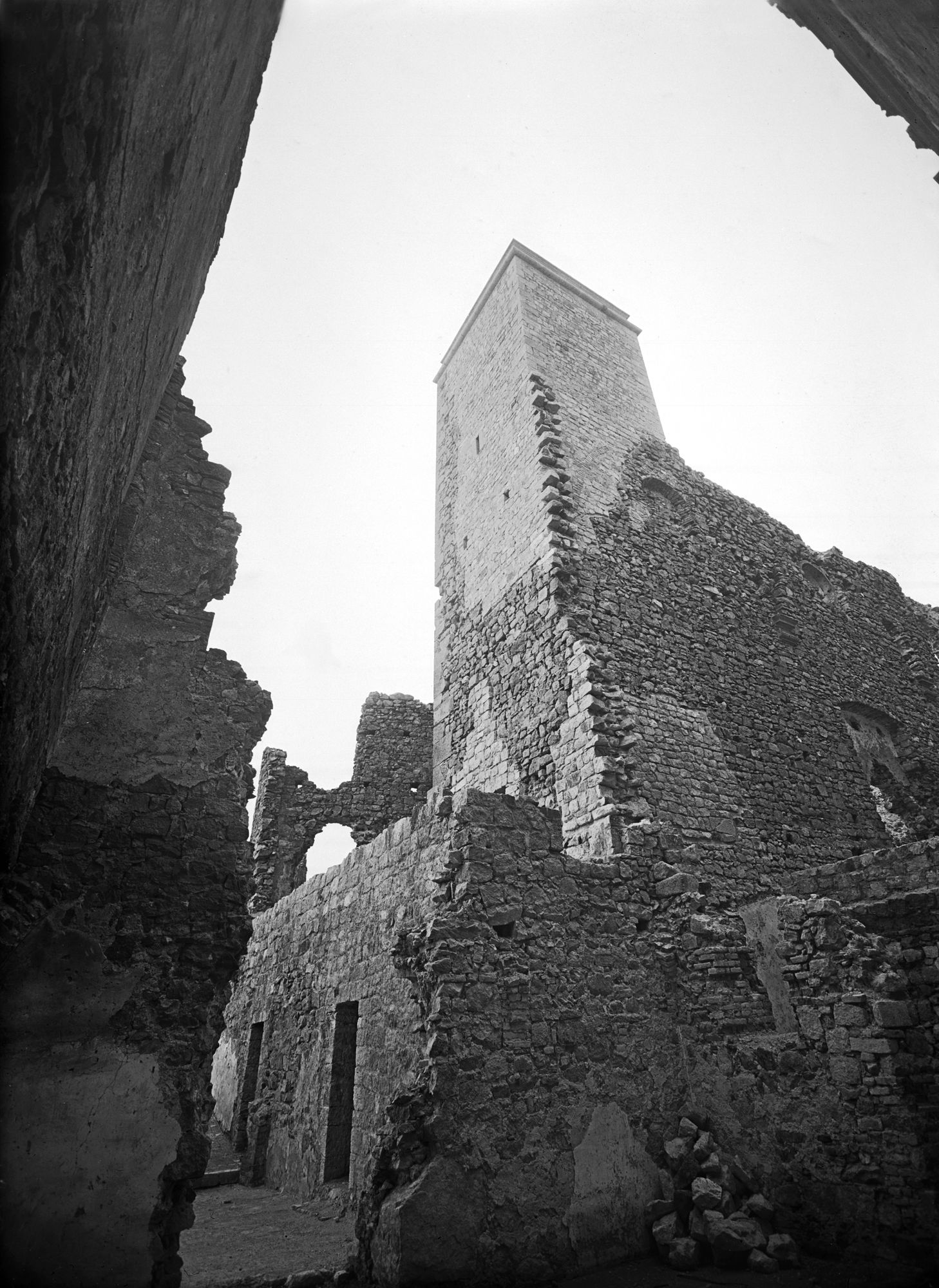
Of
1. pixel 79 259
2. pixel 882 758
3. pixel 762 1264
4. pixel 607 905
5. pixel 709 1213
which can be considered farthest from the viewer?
pixel 882 758

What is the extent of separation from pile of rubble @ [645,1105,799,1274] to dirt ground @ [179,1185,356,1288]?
6.85ft

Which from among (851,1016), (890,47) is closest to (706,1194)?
(851,1016)

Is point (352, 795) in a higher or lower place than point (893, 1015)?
higher

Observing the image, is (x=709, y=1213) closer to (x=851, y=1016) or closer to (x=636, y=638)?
(x=851, y=1016)

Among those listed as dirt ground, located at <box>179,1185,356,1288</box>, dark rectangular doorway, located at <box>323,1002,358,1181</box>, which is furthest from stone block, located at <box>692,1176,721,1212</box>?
dark rectangular doorway, located at <box>323,1002,358,1181</box>

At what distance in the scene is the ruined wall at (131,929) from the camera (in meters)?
2.96

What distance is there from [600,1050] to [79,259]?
5288 millimetres

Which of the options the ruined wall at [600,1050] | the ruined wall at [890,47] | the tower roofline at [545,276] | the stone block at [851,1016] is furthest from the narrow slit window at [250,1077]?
the tower roofline at [545,276]

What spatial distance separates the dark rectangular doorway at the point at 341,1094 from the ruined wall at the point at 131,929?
3.07 metres

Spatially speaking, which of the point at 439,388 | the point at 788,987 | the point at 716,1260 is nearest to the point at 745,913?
the point at 788,987

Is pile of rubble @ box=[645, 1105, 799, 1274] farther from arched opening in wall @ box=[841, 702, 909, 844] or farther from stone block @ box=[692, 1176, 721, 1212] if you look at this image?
arched opening in wall @ box=[841, 702, 909, 844]

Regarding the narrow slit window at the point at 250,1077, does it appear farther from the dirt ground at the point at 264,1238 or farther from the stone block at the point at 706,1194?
the stone block at the point at 706,1194

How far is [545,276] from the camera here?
13023mm

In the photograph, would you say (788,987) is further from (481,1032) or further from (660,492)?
(660,492)
